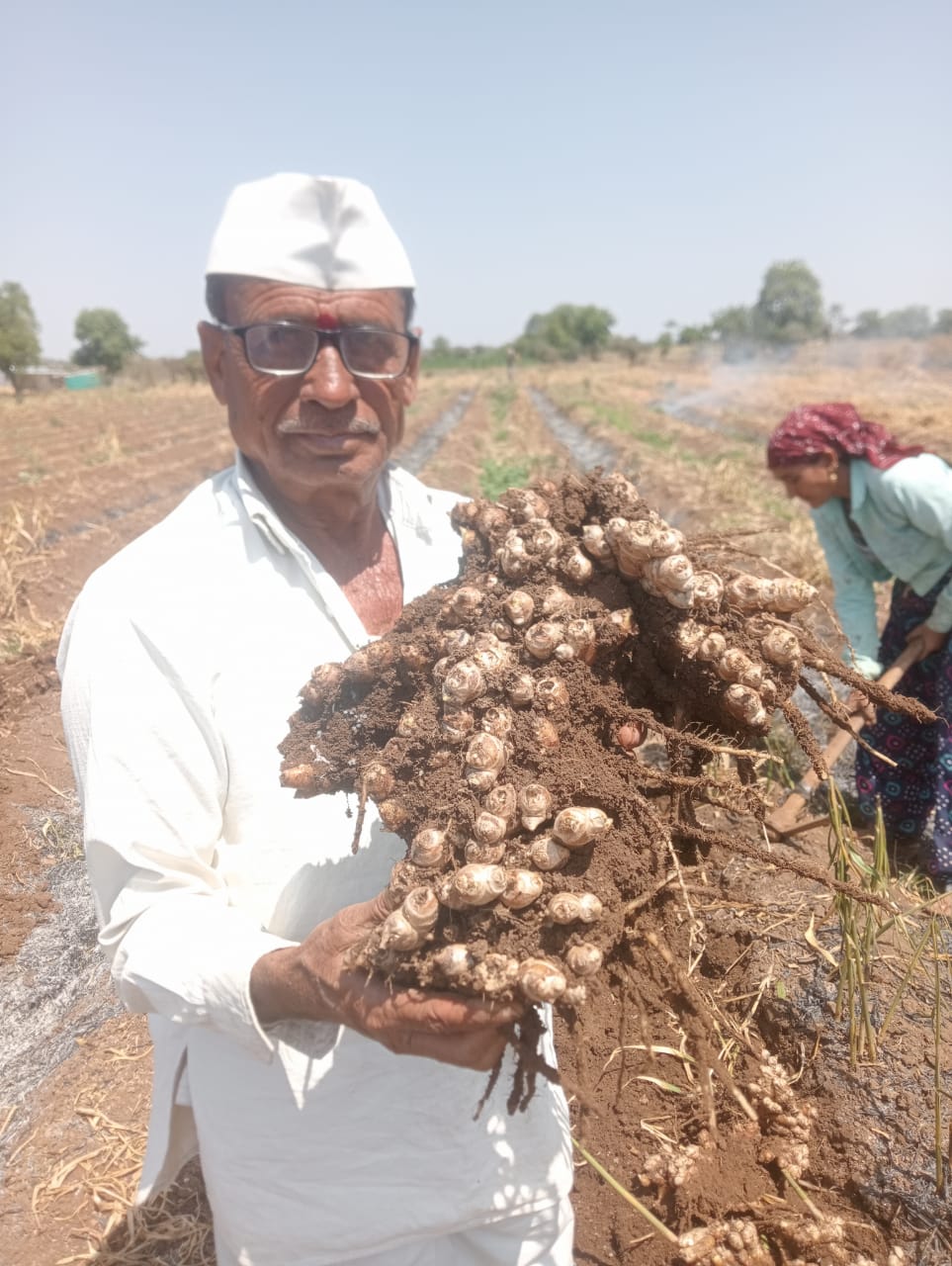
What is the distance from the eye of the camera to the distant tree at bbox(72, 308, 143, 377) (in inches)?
2464

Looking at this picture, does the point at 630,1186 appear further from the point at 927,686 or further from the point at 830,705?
the point at 927,686

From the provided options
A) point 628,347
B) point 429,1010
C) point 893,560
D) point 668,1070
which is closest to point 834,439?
point 893,560

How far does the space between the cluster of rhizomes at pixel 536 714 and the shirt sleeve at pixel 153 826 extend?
0.19 meters

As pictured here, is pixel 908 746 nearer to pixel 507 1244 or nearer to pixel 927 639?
pixel 927 639

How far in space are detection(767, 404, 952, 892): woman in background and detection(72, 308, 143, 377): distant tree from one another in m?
68.9

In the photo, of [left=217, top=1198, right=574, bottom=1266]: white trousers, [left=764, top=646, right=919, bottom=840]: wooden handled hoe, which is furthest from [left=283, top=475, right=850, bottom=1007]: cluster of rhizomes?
[left=764, top=646, right=919, bottom=840]: wooden handled hoe

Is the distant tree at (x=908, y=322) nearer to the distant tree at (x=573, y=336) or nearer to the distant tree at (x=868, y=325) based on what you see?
the distant tree at (x=868, y=325)

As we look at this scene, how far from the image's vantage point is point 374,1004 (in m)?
1.16

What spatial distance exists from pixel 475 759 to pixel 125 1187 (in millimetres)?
2113

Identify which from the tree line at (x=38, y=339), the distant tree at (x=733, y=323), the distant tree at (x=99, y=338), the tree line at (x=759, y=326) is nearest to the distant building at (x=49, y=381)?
Result: the tree line at (x=38, y=339)

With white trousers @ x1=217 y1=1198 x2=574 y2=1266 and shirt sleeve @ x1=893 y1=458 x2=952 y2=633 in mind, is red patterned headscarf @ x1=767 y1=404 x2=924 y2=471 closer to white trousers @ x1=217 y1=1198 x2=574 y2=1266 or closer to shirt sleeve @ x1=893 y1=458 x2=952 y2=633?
shirt sleeve @ x1=893 y1=458 x2=952 y2=633

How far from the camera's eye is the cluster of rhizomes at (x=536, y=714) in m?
1.16

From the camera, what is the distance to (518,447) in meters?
16.0

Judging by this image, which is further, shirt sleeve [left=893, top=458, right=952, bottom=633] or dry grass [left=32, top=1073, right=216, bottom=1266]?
shirt sleeve [left=893, top=458, right=952, bottom=633]
